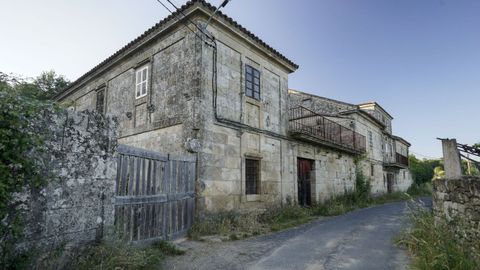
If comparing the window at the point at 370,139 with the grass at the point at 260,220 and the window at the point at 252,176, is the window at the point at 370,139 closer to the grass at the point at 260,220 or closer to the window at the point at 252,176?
the grass at the point at 260,220

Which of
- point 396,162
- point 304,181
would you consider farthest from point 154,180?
point 396,162

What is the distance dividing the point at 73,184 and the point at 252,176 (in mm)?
6257

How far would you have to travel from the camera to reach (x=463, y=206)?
425cm

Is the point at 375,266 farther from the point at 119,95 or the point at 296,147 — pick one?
the point at 119,95

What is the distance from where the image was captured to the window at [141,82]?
950 centimetres

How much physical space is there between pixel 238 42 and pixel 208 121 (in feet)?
10.7

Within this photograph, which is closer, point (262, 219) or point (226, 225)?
point (226, 225)

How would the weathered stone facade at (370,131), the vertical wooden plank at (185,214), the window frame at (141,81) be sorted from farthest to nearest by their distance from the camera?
1. the weathered stone facade at (370,131)
2. the window frame at (141,81)
3. the vertical wooden plank at (185,214)

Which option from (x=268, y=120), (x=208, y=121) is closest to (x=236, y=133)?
(x=208, y=121)

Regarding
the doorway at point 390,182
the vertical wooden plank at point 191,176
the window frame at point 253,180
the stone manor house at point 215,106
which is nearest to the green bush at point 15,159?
the vertical wooden plank at point 191,176

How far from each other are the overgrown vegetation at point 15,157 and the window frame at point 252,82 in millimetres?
6873

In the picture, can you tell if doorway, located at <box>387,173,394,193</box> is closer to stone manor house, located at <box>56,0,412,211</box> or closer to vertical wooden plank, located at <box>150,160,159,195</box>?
stone manor house, located at <box>56,0,412,211</box>

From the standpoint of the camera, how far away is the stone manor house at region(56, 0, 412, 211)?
779cm

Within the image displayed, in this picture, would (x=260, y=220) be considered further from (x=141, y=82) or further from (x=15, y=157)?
(x=15, y=157)
